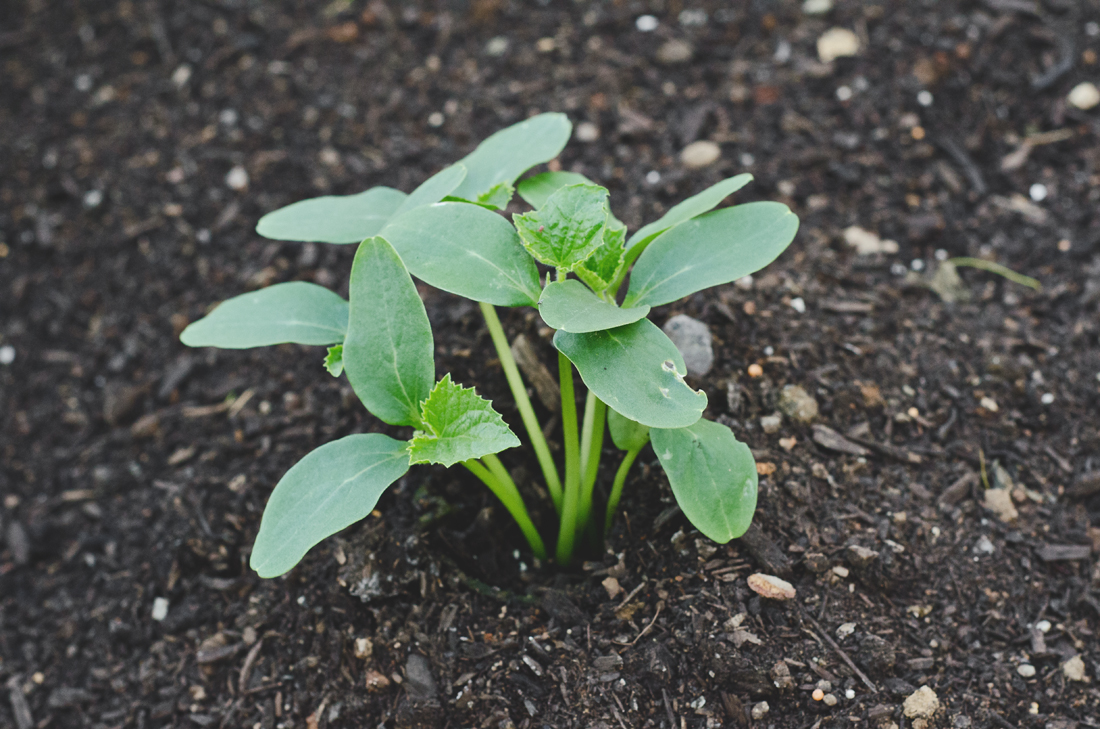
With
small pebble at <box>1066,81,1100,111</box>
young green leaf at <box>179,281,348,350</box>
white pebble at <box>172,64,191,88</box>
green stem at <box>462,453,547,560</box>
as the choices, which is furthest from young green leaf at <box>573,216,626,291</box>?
white pebble at <box>172,64,191,88</box>

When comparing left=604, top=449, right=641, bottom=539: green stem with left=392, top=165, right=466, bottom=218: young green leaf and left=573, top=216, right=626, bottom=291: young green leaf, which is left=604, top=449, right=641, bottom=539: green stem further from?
left=392, top=165, right=466, bottom=218: young green leaf

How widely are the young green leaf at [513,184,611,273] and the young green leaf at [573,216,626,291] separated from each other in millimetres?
66

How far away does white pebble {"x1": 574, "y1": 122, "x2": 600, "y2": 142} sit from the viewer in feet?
8.07

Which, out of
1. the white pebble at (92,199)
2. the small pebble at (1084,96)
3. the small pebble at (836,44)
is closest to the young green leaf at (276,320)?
the white pebble at (92,199)

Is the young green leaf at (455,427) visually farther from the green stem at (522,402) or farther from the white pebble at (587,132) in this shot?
the white pebble at (587,132)

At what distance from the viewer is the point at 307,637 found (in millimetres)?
1645

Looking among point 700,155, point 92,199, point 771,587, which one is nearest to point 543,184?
point 771,587

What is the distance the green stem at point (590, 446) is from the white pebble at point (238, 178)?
1.56 m

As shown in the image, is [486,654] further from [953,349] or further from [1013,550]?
[953,349]

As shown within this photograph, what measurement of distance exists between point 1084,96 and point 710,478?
2.05 meters

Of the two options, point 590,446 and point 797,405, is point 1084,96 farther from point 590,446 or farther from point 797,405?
point 590,446

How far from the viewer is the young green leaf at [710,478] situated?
128cm

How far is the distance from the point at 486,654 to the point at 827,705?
60 cm

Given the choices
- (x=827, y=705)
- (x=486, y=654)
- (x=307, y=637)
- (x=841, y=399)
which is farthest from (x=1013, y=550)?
(x=307, y=637)
